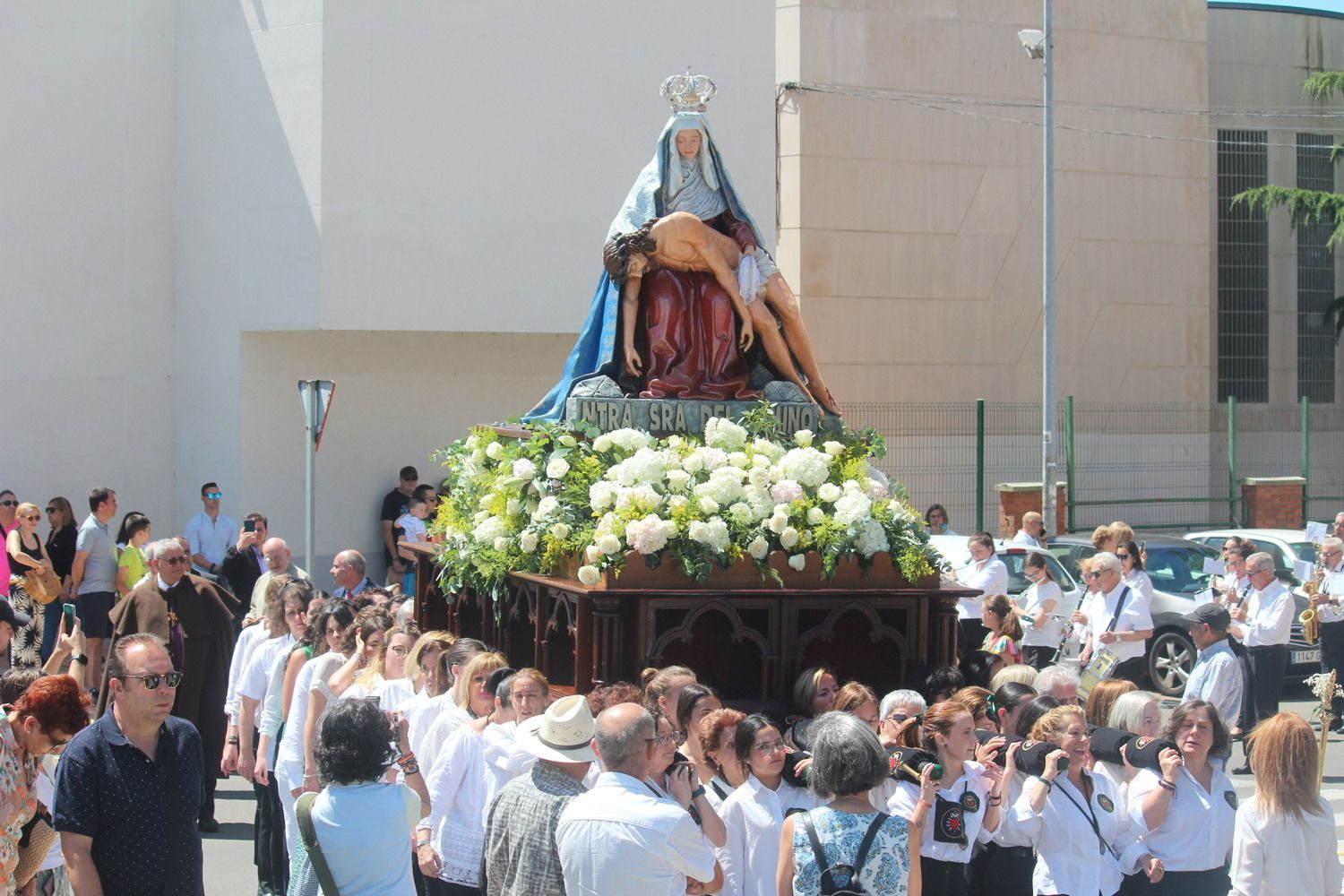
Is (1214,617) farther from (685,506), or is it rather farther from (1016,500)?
(1016,500)

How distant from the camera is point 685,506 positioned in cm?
789

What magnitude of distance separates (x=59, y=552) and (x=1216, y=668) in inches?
402

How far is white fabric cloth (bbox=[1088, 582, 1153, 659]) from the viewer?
1127 cm

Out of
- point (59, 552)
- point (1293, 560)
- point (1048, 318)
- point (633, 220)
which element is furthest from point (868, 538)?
point (1048, 318)

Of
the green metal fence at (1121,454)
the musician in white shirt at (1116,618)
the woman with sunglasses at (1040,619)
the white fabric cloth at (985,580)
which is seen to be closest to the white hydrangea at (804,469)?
the musician in white shirt at (1116,618)

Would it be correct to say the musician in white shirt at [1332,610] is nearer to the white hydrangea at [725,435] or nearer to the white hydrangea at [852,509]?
the white hydrangea at [852,509]

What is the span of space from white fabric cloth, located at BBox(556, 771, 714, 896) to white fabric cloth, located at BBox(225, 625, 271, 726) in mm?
4463

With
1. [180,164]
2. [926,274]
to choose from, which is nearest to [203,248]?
[180,164]

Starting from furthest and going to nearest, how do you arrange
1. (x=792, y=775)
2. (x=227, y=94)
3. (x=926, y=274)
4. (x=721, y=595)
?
1. (x=926, y=274)
2. (x=227, y=94)
3. (x=721, y=595)
4. (x=792, y=775)

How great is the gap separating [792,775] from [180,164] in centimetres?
1393

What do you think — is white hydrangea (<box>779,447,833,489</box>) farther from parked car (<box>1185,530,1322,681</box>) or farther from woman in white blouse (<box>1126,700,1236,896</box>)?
parked car (<box>1185,530,1322,681</box>)

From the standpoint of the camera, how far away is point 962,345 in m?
24.8

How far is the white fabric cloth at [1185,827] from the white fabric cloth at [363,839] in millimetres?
2812

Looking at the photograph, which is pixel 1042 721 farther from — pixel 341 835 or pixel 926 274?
pixel 926 274
